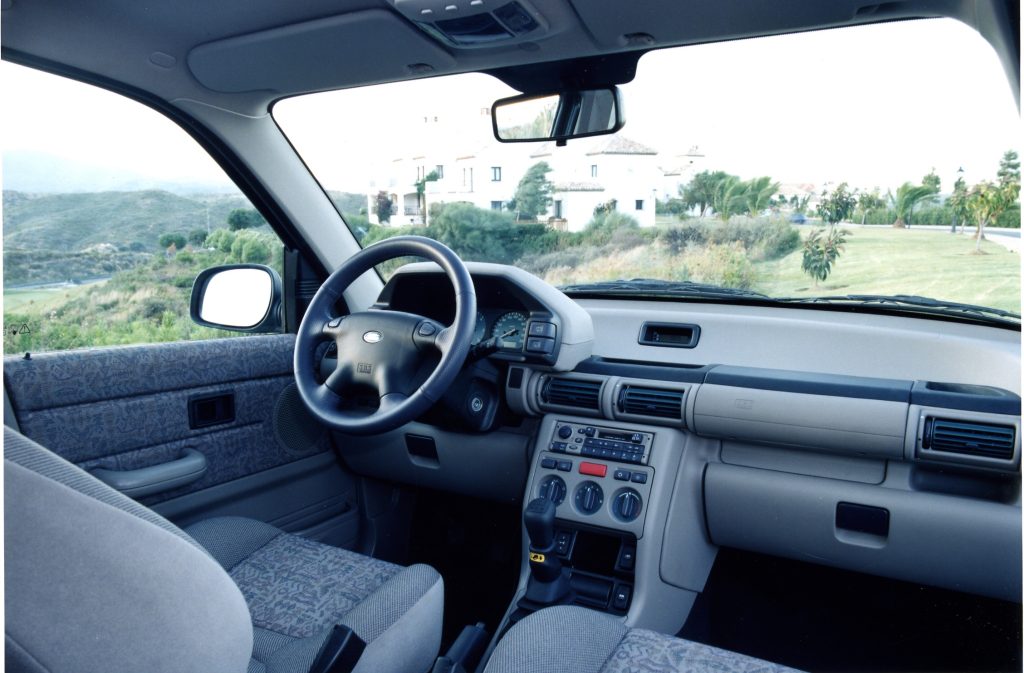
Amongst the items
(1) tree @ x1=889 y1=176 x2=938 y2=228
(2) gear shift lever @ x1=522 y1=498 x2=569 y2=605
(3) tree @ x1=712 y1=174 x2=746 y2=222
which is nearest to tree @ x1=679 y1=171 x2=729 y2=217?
(3) tree @ x1=712 y1=174 x2=746 y2=222

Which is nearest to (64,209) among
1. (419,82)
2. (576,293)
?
(419,82)

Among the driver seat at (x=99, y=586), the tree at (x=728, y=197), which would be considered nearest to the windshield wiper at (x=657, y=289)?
the tree at (x=728, y=197)

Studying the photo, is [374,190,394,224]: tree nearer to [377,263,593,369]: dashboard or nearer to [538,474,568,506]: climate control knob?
[377,263,593,369]: dashboard

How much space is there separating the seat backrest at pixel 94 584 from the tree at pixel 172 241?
1825mm

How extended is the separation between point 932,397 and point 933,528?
0.39m

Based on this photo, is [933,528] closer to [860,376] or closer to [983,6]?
[860,376]

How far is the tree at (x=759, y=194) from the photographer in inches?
94.8

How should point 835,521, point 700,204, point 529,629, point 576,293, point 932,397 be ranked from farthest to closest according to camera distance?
point 576,293 → point 700,204 → point 835,521 → point 932,397 → point 529,629

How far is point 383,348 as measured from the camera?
88.8 inches

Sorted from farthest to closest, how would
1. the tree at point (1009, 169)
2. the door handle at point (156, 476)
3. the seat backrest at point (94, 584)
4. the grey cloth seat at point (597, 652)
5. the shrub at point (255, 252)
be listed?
1. the shrub at point (255, 252)
2. the door handle at point (156, 476)
3. the tree at point (1009, 169)
4. the grey cloth seat at point (597, 652)
5. the seat backrest at point (94, 584)

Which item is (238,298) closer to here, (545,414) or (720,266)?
(545,414)

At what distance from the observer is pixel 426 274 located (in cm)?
294

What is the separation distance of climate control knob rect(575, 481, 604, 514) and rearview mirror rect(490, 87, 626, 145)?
3.93 feet

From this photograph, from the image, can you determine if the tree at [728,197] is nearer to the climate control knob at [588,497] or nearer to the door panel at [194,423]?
the climate control knob at [588,497]
